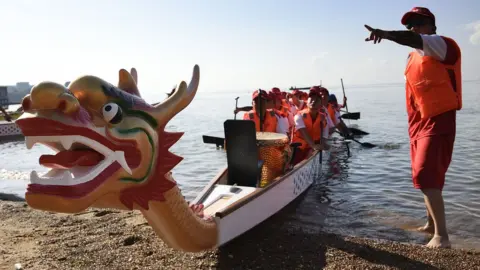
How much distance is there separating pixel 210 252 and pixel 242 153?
1.59m

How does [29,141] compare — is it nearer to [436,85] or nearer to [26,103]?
[26,103]

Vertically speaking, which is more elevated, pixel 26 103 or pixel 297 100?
pixel 26 103

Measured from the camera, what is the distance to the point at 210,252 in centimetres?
466

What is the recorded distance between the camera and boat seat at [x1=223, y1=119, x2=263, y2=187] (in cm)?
555

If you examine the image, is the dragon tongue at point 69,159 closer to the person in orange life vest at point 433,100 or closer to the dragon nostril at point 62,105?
the dragon nostril at point 62,105

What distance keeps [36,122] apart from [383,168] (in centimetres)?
1025

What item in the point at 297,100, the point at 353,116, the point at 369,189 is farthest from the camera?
the point at 353,116

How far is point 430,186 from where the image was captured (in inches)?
173

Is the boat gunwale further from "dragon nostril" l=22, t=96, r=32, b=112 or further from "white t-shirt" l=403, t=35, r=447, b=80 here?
"white t-shirt" l=403, t=35, r=447, b=80

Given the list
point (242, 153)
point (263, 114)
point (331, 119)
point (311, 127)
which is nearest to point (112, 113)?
point (242, 153)

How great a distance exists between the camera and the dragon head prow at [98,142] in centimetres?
234

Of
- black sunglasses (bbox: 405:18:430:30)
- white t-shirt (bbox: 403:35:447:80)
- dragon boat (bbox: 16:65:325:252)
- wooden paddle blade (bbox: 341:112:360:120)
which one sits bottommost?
wooden paddle blade (bbox: 341:112:360:120)

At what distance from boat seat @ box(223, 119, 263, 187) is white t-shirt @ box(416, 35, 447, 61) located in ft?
7.58

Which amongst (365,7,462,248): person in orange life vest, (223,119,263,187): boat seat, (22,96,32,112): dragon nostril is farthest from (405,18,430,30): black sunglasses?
(22,96,32,112): dragon nostril
